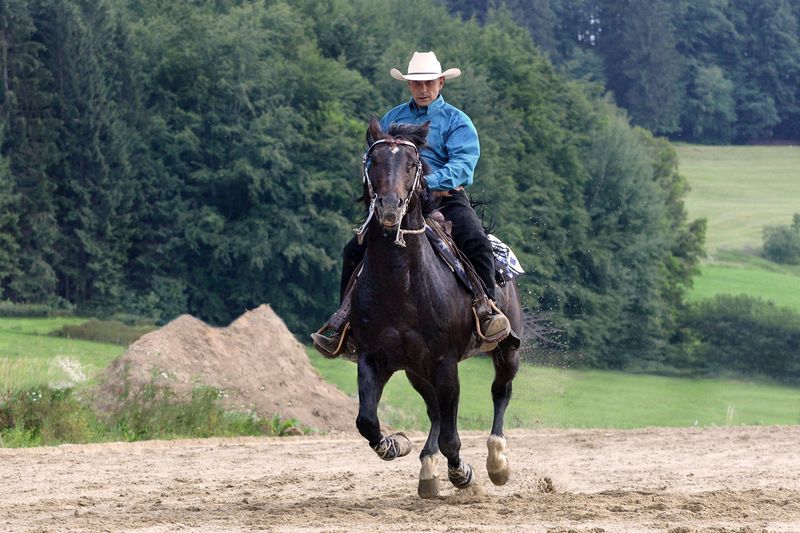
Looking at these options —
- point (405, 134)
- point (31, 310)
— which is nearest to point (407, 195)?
point (405, 134)

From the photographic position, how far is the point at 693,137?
370ft

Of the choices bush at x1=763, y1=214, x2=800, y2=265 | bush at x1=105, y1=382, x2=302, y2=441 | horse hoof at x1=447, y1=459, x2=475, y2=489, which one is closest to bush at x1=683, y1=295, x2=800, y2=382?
bush at x1=763, y1=214, x2=800, y2=265

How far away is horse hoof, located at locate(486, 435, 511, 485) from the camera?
1255 cm

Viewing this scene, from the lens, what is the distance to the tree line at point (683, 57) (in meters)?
111

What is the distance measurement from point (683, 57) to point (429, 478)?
109215 mm

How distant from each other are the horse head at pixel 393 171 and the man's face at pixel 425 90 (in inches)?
45.5

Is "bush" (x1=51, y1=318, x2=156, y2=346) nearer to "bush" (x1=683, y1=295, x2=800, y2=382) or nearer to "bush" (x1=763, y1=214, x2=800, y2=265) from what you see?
"bush" (x1=683, y1=295, x2=800, y2=382)

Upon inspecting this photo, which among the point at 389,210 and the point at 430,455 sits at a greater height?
the point at 389,210

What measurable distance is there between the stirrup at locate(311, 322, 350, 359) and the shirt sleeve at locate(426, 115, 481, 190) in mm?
1481

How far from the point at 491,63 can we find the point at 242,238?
19.7 meters

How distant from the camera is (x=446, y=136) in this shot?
12.4 m

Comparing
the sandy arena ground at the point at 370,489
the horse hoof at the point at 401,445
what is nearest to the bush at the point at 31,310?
the sandy arena ground at the point at 370,489

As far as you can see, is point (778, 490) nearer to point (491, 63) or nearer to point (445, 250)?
point (445, 250)

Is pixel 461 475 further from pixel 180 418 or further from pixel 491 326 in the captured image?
pixel 180 418
